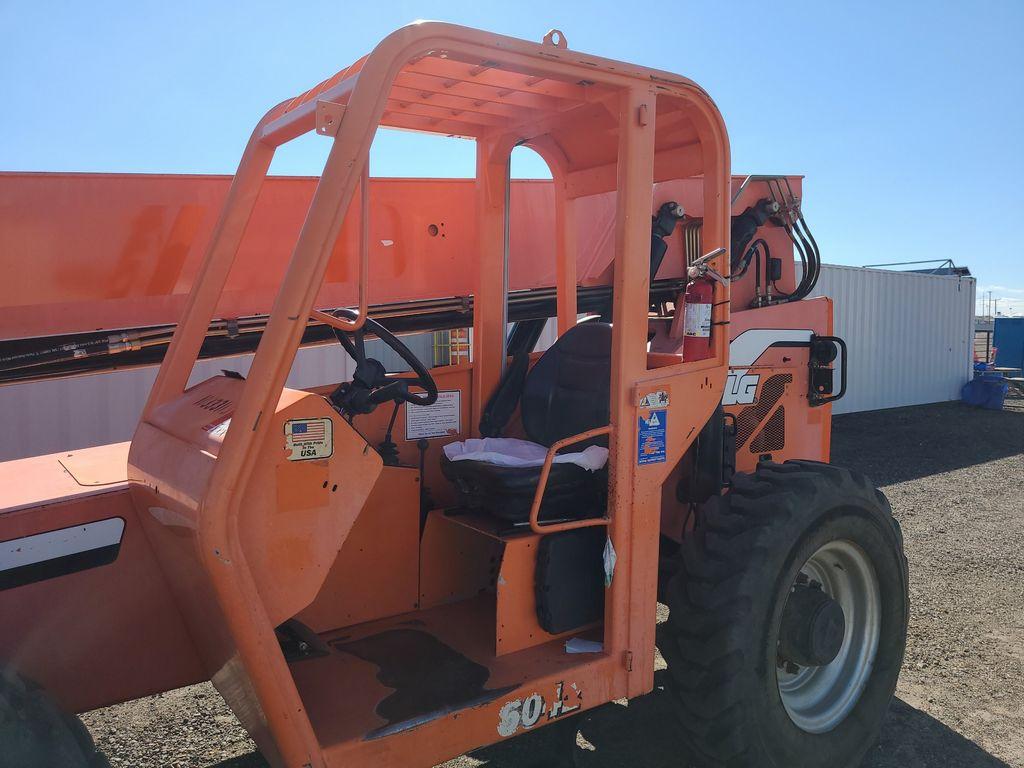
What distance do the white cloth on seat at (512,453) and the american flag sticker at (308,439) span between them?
3.05 feet

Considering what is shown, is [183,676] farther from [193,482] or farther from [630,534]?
[630,534]

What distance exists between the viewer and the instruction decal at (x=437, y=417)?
349cm

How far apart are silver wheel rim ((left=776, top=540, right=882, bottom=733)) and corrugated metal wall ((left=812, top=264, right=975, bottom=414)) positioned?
12.0m

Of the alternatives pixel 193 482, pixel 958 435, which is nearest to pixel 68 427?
pixel 193 482

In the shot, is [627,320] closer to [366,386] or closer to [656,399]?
[656,399]

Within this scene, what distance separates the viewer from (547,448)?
3.59m

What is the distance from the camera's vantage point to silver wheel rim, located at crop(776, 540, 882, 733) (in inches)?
130

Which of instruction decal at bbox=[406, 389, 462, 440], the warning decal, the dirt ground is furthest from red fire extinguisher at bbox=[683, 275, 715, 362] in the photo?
the dirt ground

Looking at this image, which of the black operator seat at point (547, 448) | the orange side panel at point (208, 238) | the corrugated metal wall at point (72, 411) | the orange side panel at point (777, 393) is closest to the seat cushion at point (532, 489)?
the black operator seat at point (547, 448)

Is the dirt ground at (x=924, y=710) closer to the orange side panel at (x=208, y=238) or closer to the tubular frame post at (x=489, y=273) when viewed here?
the tubular frame post at (x=489, y=273)

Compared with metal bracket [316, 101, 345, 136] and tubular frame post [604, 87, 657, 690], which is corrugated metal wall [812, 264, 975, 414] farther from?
metal bracket [316, 101, 345, 136]

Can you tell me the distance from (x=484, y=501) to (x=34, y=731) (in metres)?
1.55

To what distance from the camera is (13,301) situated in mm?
3334

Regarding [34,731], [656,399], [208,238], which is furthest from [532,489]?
[208,238]
